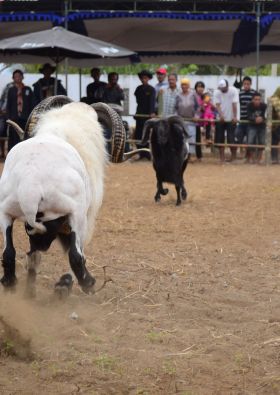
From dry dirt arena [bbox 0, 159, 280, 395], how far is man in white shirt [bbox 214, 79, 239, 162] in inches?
295

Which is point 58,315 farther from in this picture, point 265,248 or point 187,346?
point 265,248

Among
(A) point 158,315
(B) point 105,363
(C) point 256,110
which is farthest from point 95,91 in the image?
(B) point 105,363

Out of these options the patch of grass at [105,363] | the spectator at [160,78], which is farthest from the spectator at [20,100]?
the patch of grass at [105,363]

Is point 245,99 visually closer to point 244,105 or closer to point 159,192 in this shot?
point 244,105

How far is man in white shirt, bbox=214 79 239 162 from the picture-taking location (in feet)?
60.3

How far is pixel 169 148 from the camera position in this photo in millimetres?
12258

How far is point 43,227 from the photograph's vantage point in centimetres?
589

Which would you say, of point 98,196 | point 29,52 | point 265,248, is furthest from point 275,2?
point 98,196

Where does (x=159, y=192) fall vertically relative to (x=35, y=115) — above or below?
below

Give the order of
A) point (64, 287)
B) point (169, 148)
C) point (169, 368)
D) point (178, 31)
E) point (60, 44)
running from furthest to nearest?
point (178, 31), point (60, 44), point (169, 148), point (64, 287), point (169, 368)

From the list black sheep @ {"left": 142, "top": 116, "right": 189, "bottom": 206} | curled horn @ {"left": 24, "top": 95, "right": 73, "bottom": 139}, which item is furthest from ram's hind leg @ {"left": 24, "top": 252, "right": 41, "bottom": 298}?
black sheep @ {"left": 142, "top": 116, "right": 189, "bottom": 206}

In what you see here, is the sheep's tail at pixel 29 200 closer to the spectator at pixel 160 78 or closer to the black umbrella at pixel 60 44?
the black umbrella at pixel 60 44

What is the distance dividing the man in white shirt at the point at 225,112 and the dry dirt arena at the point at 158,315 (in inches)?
295

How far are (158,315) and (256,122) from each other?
12.0 metres
